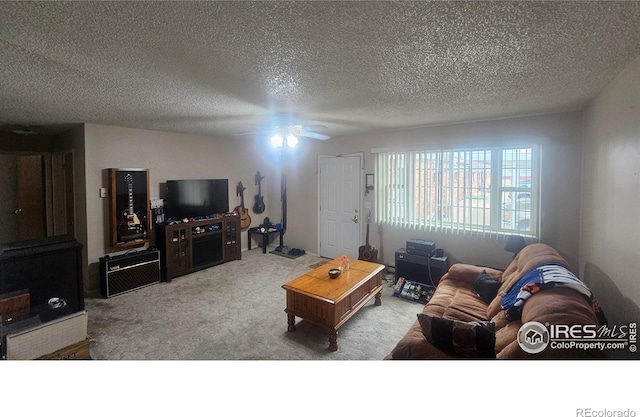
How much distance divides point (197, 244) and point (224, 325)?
74.1 inches

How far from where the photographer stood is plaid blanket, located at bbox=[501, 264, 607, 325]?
4.71 feet

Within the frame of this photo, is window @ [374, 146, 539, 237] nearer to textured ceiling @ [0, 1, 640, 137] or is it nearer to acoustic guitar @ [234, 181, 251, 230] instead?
textured ceiling @ [0, 1, 640, 137]

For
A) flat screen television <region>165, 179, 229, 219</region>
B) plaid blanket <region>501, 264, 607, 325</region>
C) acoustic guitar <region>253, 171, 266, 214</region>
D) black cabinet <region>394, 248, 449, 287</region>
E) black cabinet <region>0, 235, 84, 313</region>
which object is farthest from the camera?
acoustic guitar <region>253, 171, 266, 214</region>

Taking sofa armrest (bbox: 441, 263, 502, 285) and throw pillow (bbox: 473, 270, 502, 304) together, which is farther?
sofa armrest (bbox: 441, 263, 502, 285)

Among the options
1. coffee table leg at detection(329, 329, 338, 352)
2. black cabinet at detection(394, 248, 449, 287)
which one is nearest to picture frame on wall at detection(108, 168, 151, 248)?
coffee table leg at detection(329, 329, 338, 352)

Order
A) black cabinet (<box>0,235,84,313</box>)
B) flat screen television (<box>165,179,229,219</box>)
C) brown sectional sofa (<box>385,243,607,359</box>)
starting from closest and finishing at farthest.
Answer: brown sectional sofa (<box>385,243,607,359</box>) → black cabinet (<box>0,235,84,313</box>) → flat screen television (<box>165,179,229,219</box>)

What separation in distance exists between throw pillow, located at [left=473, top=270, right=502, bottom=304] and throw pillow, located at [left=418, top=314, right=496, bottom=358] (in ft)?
3.61

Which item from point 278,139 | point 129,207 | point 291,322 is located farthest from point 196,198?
point 291,322

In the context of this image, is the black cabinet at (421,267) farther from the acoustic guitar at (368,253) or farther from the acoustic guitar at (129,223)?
the acoustic guitar at (129,223)

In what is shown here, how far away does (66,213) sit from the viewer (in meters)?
3.76

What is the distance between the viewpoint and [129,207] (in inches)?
139

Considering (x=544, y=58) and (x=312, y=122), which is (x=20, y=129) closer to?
(x=312, y=122)
